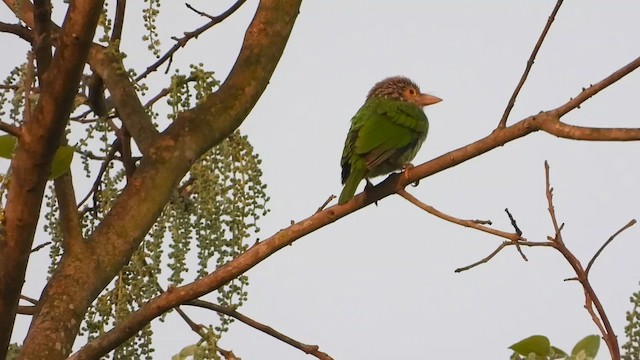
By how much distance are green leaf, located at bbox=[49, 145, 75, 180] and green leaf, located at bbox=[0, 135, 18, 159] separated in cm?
12

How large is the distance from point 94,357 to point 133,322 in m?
0.15

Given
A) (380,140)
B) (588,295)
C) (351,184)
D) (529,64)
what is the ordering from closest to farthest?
1. (588,295)
2. (529,64)
3. (351,184)
4. (380,140)

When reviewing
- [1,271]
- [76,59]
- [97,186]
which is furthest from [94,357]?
[97,186]

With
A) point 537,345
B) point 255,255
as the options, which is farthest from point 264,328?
point 537,345

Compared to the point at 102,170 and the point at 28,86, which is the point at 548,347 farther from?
the point at 102,170

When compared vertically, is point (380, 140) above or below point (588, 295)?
above

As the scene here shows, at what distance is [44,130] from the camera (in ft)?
7.63

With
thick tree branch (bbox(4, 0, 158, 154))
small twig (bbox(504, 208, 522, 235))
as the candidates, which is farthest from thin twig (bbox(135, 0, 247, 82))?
small twig (bbox(504, 208, 522, 235))

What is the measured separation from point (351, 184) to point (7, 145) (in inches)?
68.1

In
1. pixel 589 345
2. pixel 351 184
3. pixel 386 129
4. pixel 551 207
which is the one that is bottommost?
pixel 589 345

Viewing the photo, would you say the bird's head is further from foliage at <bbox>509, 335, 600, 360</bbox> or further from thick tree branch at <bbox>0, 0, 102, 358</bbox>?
foliage at <bbox>509, 335, 600, 360</bbox>

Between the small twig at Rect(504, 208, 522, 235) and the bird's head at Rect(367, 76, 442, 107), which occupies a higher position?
the bird's head at Rect(367, 76, 442, 107)

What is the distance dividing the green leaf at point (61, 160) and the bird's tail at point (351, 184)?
130cm

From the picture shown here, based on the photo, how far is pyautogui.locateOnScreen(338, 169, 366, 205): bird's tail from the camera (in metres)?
3.67
